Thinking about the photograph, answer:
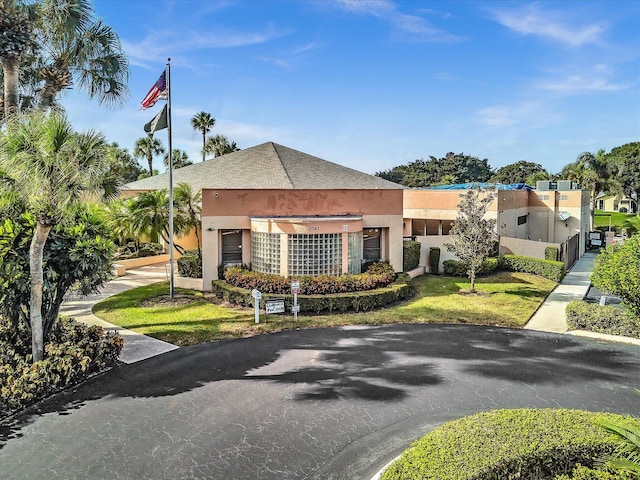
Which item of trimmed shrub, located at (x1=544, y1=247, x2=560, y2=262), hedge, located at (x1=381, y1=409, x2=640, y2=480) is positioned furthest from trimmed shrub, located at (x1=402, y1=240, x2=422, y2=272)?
hedge, located at (x1=381, y1=409, x2=640, y2=480)

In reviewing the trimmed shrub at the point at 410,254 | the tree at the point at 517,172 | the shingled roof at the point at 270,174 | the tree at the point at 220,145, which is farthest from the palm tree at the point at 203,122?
the tree at the point at 517,172

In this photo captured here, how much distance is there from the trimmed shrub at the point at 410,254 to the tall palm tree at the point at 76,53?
16.7 m

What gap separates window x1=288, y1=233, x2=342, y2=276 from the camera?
1992 cm

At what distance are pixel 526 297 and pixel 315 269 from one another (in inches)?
402

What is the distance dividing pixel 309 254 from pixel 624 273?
39.0 ft

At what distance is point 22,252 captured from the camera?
11.2 meters

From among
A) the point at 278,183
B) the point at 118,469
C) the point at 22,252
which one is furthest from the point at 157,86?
the point at 118,469

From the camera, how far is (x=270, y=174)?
988 inches

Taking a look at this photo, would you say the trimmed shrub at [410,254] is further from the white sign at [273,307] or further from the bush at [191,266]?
the bush at [191,266]

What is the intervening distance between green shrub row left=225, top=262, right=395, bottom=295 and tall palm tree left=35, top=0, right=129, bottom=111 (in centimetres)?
999

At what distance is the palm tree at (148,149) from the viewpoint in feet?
179

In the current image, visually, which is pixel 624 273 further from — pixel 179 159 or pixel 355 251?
pixel 179 159

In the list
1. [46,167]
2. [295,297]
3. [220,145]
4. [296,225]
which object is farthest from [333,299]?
[220,145]

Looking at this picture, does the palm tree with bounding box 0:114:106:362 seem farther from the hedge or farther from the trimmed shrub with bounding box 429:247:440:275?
the trimmed shrub with bounding box 429:247:440:275
